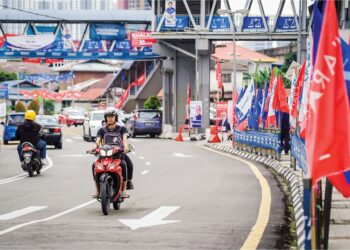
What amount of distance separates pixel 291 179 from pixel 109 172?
6.71 meters

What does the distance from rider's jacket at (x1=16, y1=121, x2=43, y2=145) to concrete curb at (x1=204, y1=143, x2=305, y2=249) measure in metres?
6.27

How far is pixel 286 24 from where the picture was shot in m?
55.6

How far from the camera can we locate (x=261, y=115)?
32.8 meters

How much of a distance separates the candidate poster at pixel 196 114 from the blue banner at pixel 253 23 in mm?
5370

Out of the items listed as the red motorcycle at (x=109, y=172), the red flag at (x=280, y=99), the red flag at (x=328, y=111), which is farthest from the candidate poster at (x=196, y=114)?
the red flag at (x=328, y=111)

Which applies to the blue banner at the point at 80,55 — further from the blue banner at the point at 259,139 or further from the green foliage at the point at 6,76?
the green foliage at the point at 6,76

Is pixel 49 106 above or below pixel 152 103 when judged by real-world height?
below

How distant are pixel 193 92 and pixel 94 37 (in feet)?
25.9

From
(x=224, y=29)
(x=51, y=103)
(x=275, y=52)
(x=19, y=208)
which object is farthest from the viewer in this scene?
(x=51, y=103)

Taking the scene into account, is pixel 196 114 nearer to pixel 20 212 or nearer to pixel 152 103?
pixel 152 103

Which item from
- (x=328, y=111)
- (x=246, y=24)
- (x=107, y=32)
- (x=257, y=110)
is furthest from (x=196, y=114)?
(x=328, y=111)

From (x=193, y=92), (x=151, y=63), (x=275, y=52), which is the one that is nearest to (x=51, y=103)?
(x=275, y=52)

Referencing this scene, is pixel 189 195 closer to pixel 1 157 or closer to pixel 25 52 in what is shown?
pixel 1 157

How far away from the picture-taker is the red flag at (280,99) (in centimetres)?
2723
